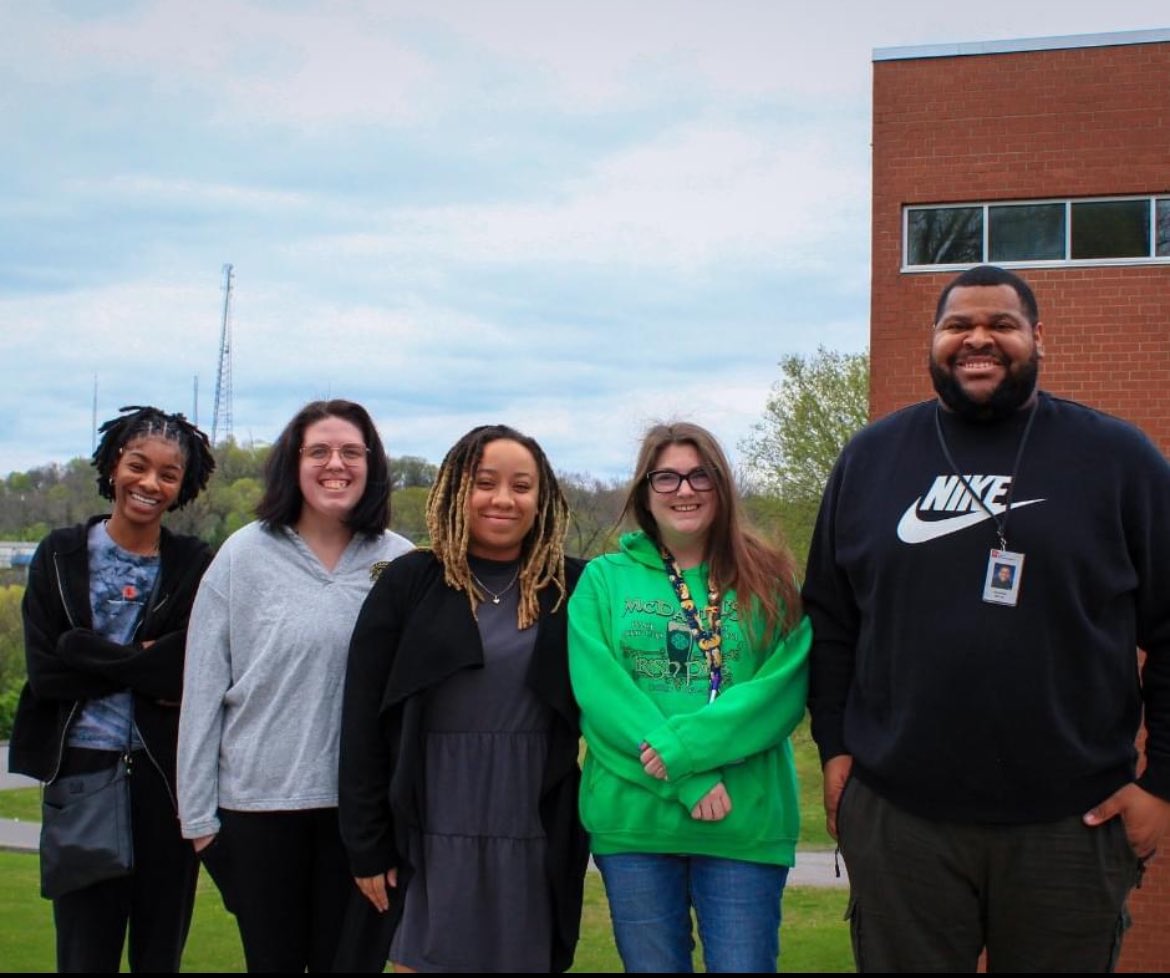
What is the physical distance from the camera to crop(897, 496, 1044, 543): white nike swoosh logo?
2990mm

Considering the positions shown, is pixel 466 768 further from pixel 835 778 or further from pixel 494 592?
pixel 835 778

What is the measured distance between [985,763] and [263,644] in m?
1.97

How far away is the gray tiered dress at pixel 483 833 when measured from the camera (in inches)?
130

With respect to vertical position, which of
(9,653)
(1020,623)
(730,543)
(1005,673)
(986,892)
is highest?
(730,543)

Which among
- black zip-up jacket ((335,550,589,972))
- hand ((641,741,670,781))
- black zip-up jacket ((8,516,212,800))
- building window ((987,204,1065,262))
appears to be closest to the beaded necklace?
hand ((641,741,670,781))

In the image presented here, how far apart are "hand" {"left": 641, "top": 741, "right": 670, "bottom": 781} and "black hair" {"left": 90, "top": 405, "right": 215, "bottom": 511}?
6.10ft

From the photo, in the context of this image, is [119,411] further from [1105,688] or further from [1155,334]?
[1155,334]

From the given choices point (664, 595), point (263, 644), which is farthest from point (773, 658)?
point (263, 644)

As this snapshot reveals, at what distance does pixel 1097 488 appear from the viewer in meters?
2.98

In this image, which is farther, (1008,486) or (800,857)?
(800,857)

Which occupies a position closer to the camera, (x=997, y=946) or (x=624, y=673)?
(x=997, y=946)

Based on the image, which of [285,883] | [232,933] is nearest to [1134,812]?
[285,883]

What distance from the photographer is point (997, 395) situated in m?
3.07

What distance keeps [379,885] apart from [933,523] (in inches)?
68.4
